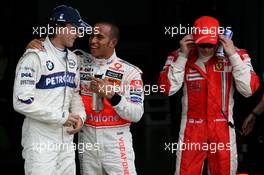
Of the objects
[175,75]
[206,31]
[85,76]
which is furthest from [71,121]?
[206,31]

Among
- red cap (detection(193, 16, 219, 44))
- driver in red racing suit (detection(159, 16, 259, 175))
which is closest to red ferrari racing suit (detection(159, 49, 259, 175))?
driver in red racing suit (detection(159, 16, 259, 175))

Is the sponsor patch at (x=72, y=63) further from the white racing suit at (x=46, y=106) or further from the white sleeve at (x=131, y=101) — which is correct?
the white sleeve at (x=131, y=101)

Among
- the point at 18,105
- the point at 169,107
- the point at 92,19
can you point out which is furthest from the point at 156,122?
the point at 18,105

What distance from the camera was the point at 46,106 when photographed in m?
3.26

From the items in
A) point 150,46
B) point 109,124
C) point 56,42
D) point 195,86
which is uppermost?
point 150,46

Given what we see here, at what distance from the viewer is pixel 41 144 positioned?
129 inches

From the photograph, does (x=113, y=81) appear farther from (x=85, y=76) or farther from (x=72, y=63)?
(x=72, y=63)

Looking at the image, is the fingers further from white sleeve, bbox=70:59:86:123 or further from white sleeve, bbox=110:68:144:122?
white sleeve, bbox=110:68:144:122

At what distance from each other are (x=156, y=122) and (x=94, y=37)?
4.89 meters

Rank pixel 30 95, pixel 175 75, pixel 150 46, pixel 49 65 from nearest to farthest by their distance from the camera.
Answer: pixel 30 95
pixel 49 65
pixel 175 75
pixel 150 46

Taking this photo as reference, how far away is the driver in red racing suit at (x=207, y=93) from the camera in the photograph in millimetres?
3707

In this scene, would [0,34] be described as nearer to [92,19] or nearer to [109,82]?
[92,19]

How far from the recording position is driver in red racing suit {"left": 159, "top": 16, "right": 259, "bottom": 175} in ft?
12.2

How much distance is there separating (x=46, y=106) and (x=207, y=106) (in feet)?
3.60
